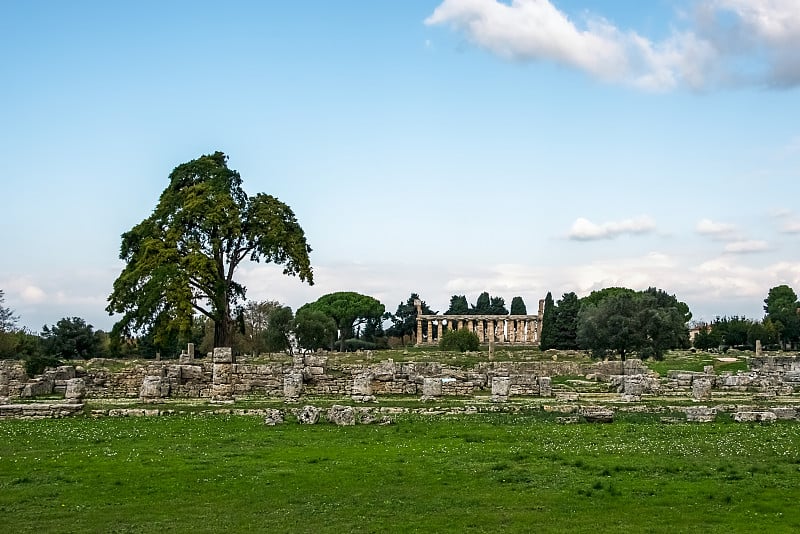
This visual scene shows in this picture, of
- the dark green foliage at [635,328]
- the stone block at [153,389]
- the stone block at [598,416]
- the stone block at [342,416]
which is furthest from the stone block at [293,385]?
the dark green foliage at [635,328]

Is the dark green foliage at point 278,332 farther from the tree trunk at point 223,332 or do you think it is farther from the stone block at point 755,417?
the stone block at point 755,417

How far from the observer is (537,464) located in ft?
52.7

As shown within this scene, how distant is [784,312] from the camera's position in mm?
116125

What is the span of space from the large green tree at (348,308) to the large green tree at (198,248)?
75052 mm

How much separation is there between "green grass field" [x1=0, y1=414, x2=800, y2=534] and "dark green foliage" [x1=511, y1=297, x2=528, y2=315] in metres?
134

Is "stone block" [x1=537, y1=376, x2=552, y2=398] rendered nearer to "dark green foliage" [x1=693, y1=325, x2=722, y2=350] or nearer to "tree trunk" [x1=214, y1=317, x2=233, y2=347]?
"tree trunk" [x1=214, y1=317, x2=233, y2=347]

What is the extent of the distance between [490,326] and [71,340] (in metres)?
80.0

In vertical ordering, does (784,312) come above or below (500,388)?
above

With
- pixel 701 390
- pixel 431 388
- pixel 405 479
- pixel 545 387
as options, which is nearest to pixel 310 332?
pixel 545 387

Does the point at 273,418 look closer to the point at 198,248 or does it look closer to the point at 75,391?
the point at 75,391

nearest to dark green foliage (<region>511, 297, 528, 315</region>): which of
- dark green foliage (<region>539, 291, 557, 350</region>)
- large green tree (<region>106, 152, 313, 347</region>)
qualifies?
dark green foliage (<region>539, 291, 557, 350</region>)

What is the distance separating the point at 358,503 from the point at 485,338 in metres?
135

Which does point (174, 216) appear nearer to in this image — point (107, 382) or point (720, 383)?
point (107, 382)

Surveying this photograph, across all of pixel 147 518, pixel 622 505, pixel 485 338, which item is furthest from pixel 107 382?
pixel 485 338
